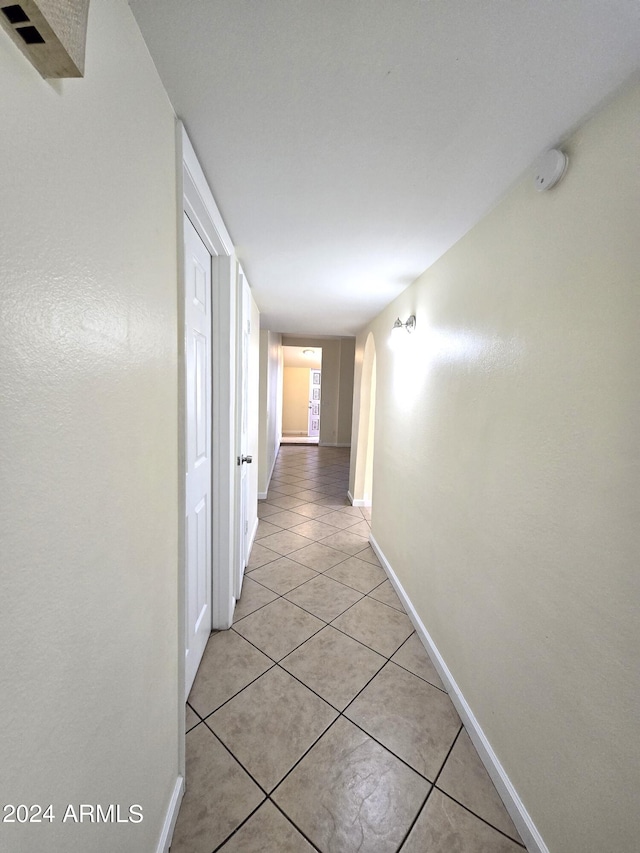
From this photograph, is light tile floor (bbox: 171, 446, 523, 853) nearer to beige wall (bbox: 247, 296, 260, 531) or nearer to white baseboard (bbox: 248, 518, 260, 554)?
white baseboard (bbox: 248, 518, 260, 554)

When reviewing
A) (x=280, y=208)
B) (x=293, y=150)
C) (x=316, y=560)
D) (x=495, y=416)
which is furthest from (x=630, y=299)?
(x=316, y=560)

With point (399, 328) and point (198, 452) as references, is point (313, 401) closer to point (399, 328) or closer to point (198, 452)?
point (399, 328)

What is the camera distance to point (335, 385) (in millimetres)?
7918

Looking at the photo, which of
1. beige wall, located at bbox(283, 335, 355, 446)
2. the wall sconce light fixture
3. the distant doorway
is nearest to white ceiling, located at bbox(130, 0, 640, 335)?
the wall sconce light fixture

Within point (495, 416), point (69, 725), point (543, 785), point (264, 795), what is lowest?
point (264, 795)

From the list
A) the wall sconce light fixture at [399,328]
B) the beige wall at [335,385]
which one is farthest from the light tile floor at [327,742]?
the beige wall at [335,385]

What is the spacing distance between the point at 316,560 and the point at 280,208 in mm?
2573

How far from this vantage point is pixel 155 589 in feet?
3.01

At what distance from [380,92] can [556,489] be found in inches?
48.0

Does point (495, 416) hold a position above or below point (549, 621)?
above

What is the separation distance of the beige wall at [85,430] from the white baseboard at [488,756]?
1.15 meters

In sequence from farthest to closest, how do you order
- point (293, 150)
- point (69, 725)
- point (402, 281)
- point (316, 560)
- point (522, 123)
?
1. point (316, 560)
2. point (402, 281)
3. point (293, 150)
4. point (522, 123)
5. point (69, 725)

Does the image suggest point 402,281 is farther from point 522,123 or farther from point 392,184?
point 522,123

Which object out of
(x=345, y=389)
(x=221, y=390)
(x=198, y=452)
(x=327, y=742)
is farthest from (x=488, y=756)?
(x=345, y=389)
